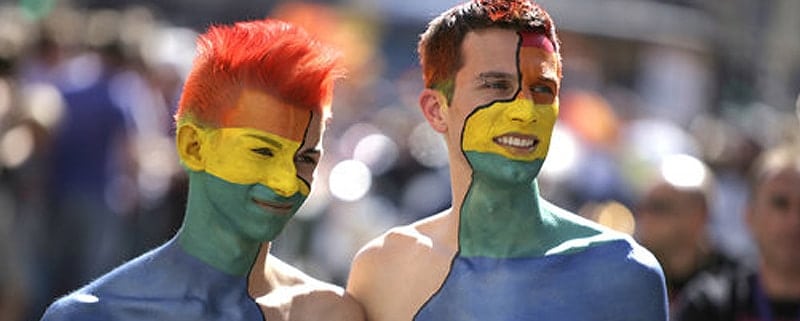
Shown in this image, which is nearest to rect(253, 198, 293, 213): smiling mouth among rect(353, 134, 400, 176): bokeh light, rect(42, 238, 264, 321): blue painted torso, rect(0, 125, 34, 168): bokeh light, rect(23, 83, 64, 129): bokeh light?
rect(42, 238, 264, 321): blue painted torso

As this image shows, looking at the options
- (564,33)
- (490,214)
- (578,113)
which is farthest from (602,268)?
(564,33)

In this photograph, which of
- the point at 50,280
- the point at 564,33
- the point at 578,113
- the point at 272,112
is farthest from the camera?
the point at 564,33

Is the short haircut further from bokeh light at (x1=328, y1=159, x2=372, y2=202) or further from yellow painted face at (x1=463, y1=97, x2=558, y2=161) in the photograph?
bokeh light at (x1=328, y1=159, x2=372, y2=202)

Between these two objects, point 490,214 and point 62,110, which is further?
point 62,110

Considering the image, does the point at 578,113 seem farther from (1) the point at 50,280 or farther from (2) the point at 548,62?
(2) the point at 548,62

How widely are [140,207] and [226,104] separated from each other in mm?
6715

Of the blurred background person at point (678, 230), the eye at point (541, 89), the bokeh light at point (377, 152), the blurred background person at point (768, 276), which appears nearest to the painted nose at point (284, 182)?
the eye at point (541, 89)

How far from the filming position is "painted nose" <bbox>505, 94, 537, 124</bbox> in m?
5.07

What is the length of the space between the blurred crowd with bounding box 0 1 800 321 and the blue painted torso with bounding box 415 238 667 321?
310 cm

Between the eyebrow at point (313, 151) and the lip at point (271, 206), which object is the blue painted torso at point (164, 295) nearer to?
the lip at point (271, 206)

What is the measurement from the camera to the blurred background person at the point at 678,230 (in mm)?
8086

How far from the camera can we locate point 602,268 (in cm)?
511

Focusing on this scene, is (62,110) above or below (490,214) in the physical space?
below

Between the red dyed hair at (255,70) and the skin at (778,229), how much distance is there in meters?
2.52
